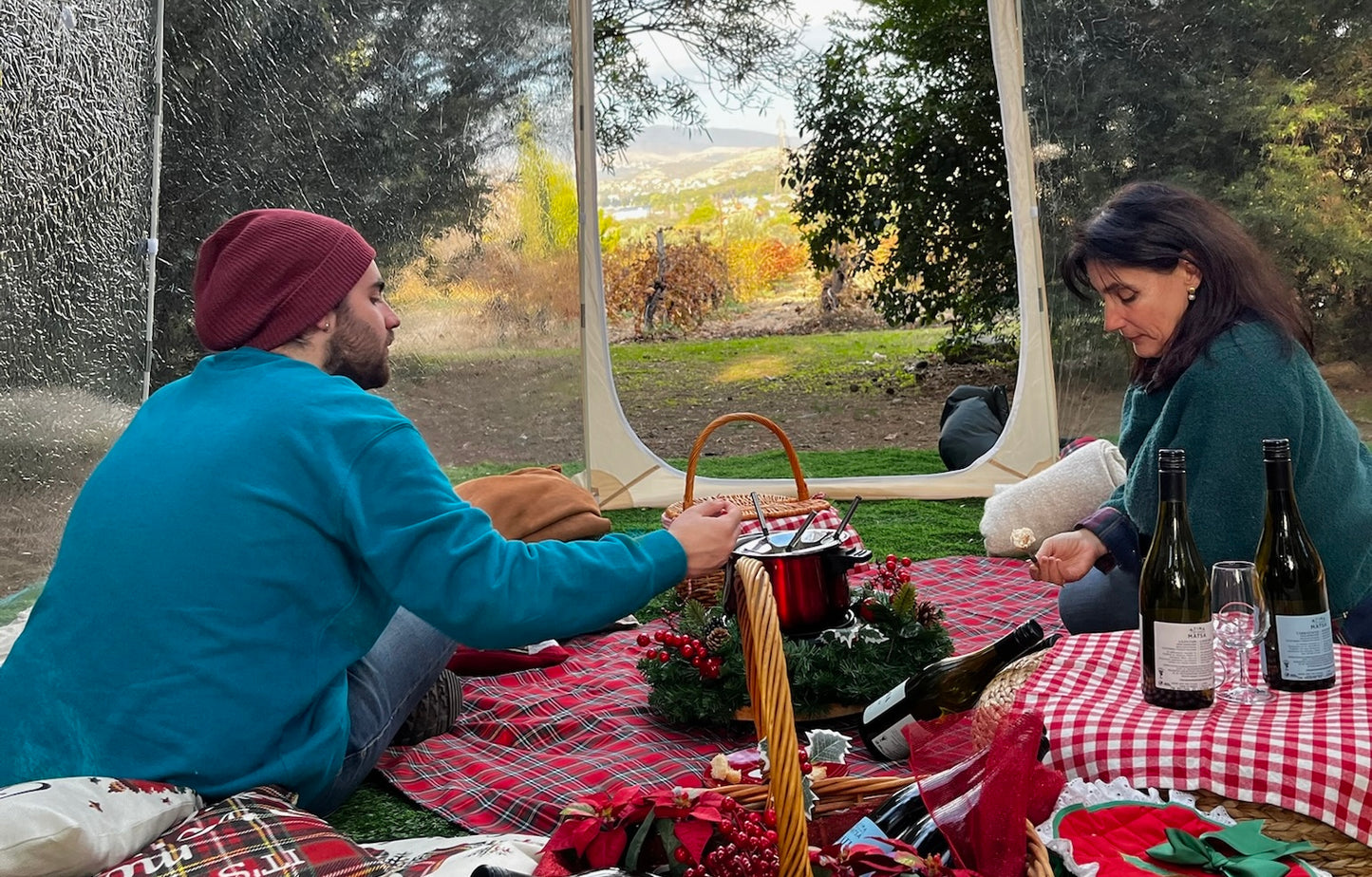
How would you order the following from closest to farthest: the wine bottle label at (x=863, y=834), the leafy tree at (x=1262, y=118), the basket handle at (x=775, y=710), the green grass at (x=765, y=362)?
the basket handle at (x=775, y=710) < the wine bottle label at (x=863, y=834) < the leafy tree at (x=1262, y=118) < the green grass at (x=765, y=362)

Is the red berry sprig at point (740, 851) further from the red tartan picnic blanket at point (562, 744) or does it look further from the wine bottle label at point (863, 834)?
the red tartan picnic blanket at point (562, 744)

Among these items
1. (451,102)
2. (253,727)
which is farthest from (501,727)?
(451,102)

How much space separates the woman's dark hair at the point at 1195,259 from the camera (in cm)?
188

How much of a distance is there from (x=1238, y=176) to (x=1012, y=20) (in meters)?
1.04

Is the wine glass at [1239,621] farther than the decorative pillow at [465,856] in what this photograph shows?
Yes

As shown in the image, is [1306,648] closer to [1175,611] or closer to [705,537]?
[1175,611]

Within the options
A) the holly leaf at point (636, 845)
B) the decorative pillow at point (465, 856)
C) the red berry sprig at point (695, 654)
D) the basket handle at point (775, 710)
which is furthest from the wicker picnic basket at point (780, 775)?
the red berry sprig at point (695, 654)

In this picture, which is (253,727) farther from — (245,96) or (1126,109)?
(1126,109)

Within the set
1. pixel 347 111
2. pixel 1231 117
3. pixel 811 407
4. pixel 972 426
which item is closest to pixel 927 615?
pixel 1231 117

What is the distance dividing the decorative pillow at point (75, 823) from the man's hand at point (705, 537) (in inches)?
26.5

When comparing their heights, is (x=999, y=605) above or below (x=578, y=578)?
below

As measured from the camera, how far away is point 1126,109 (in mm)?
3877

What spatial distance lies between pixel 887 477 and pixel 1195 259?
9.84 ft

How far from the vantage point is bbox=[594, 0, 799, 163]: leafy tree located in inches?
323
